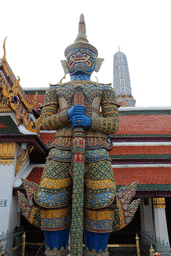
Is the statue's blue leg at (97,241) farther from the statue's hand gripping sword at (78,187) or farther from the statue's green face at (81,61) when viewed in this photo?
the statue's green face at (81,61)

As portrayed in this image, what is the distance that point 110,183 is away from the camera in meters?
3.28

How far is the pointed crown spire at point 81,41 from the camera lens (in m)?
4.09

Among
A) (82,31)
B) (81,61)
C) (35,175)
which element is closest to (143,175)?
(35,175)

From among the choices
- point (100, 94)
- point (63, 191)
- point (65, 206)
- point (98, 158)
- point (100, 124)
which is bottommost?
point (65, 206)

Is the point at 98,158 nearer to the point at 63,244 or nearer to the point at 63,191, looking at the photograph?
the point at 63,191

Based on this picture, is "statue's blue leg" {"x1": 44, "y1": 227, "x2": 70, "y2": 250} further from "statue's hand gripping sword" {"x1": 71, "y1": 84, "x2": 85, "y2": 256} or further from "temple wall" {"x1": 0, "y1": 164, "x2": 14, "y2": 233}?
"temple wall" {"x1": 0, "y1": 164, "x2": 14, "y2": 233}

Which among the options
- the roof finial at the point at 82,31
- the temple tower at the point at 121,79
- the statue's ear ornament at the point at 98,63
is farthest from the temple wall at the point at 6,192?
the temple tower at the point at 121,79

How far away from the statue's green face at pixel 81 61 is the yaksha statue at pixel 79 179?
19 millimetres

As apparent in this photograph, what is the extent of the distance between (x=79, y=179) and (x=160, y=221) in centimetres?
377

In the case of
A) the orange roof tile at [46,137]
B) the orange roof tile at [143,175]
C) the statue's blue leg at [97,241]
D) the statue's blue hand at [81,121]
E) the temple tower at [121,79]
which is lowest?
the statue's blue leg at [97,241]

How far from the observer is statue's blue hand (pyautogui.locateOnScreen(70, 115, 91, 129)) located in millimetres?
3346

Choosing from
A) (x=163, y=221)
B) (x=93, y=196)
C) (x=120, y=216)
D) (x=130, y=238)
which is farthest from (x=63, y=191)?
(x=130, y=238)

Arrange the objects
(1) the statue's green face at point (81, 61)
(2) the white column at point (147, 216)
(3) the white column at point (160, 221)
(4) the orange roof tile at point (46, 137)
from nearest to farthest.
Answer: (1) the statue's green face at point (81, 61)
(3) the white column at point (160, 221)
(2) the white column at point (147, 216)
(4) the orange roof tile at point (46, 137)

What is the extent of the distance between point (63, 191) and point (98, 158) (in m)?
0.78
